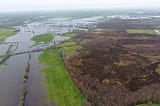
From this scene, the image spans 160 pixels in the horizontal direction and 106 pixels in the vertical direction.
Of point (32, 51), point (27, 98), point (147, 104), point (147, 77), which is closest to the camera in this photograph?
point (147, 104)

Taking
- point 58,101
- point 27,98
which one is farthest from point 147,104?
point 27,98

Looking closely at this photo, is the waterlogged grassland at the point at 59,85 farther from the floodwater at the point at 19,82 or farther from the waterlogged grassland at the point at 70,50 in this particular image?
the waterlogged grassland at the point at 70,50

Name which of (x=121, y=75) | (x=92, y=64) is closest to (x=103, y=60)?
(x=92, y=64)

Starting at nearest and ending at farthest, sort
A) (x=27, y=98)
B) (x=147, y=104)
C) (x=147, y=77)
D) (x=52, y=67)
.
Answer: (x=147, y=104) < (x=27, y=98) < (x=147, y=77) < (x=52, y=67)

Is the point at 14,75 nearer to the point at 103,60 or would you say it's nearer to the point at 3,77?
the point at 3,77

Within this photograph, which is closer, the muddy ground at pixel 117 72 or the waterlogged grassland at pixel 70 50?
the muddy ground at pixel 117 72

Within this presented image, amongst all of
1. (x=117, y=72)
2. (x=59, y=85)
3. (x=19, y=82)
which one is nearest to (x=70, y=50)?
(x=117, y=72)

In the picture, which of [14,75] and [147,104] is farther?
[14,75]

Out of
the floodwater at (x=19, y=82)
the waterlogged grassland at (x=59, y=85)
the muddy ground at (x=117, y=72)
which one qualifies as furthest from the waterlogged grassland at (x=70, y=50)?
the floodwater at (x=19, y=82)

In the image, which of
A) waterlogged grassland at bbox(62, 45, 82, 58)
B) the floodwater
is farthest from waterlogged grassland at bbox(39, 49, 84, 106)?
waterlogged grassland at bbox(62, 45, 82, 58)
